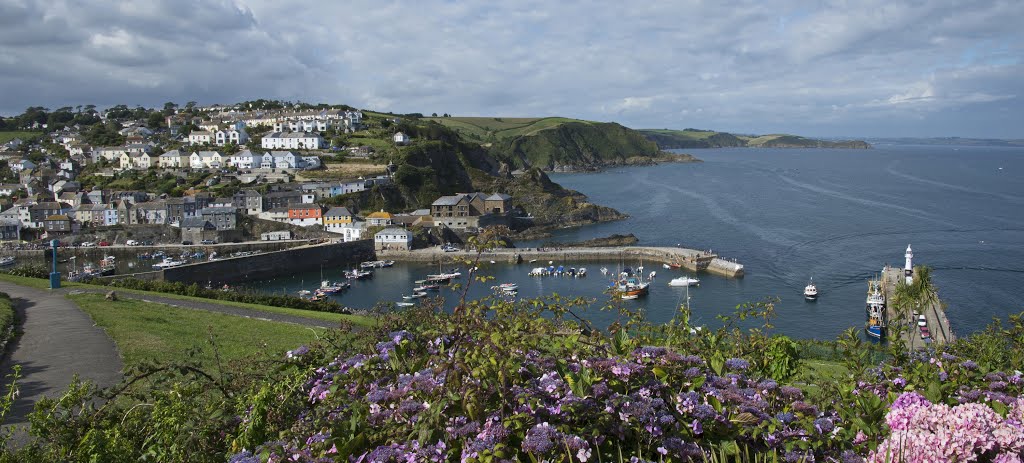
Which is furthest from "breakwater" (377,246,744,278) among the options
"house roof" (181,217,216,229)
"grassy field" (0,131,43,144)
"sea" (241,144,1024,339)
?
"grassy field" (0,131,43,144)

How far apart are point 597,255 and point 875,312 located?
61.9 ft

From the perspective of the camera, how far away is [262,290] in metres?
34.7

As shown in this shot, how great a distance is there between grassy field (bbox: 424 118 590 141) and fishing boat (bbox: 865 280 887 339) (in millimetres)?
108130

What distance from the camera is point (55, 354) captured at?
28.9ft

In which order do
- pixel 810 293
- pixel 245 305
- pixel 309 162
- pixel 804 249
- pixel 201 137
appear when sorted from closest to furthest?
pixel 245 305, pixel 810 293, pixel 804 249, pixel 309 162, pixel 201 137

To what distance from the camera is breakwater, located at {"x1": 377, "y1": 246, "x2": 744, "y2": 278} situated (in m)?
37.4

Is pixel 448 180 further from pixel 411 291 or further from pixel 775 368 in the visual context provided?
pixel 775 368

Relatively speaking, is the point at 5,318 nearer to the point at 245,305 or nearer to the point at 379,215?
the point at 245,305

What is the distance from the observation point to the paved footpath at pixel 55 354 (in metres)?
7.10

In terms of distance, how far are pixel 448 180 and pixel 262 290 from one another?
34.8m

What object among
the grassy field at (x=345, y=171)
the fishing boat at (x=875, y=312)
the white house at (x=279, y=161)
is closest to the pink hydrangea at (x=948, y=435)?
the fishing boat at (x=875, y=312)

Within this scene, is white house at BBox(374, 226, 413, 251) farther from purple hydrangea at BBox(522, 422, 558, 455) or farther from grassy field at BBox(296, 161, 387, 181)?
purple hydrangea at BBox(522, 422, 558, 455)

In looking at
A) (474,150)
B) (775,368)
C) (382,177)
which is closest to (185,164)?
(382,177)

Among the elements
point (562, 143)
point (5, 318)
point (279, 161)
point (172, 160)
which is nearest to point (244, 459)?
point (5, 318)
